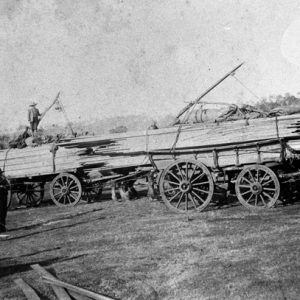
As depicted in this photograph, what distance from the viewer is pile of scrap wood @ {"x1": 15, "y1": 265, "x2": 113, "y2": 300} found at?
16.6ft

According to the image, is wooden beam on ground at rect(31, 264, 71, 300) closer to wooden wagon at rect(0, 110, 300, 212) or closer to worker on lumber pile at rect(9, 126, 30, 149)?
wooden wagon at rect(0, 110, 300, 212)

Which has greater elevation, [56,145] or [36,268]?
[56,145]

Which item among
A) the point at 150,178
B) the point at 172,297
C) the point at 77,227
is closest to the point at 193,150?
the point at 150,178

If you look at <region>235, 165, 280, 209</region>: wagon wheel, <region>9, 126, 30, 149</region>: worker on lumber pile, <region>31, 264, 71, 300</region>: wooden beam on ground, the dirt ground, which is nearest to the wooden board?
<region>9, 126, 30, 149</region>: worker on lumber pile

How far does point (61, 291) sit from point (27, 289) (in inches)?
22.0

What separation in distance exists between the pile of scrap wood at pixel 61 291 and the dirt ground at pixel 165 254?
0.09m

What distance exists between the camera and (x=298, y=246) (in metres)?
6.59

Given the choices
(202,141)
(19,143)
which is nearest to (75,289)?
(202,141)

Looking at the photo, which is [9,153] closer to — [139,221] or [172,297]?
[139,221]

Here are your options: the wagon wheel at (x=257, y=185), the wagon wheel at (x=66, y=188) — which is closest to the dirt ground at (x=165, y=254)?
the wagon wheel at (x=257, y=185)

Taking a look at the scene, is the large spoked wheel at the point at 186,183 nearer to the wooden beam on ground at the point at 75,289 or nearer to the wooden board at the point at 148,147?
the wooden board at the point at 148,147

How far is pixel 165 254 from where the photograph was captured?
693 cm

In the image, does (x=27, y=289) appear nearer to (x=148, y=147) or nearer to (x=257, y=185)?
(x=257, y=185)

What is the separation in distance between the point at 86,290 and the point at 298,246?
10.8 feet
